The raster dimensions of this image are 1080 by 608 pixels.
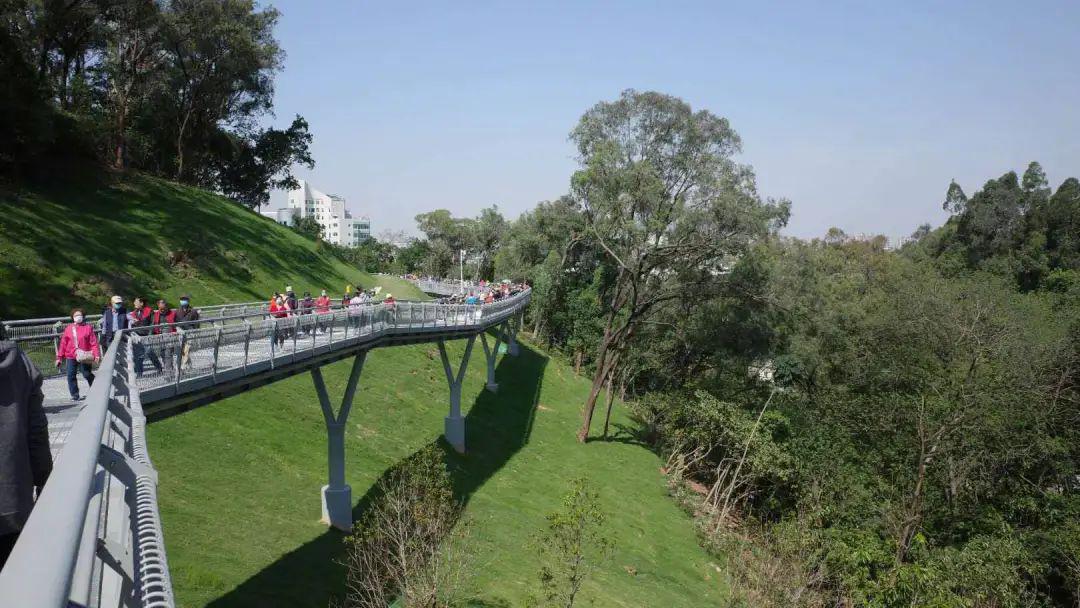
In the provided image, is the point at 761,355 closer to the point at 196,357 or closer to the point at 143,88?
the point at 196,357

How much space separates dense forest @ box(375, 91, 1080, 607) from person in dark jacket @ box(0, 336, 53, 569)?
18372 millimetres

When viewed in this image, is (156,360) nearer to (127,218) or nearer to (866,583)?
(866,583)

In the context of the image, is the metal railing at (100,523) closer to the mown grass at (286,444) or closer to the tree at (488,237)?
the mown grass at (286,444)

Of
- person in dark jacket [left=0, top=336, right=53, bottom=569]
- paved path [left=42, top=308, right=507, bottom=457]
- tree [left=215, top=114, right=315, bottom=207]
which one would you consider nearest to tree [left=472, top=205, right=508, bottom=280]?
tree [left=215, top=114, right=315, bottom=207]

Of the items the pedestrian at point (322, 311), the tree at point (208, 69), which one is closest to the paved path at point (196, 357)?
the pedestrian at point (322, 311)

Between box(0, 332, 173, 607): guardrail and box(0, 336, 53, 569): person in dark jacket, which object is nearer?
box(0, 332, 173, 607): guardrail

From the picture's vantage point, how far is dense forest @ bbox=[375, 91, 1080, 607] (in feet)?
82.7

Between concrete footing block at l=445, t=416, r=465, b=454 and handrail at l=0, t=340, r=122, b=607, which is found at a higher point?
handrail at l=0, t=340, r=122, b=607

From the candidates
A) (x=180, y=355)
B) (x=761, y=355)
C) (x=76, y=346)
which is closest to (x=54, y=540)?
(x=180, y=355)

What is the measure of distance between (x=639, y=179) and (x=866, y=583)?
1879 cm

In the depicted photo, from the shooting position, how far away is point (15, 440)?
380 cm

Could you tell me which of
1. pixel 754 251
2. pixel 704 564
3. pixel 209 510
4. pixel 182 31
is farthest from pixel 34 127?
pixel 704 564

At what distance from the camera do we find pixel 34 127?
31.7m

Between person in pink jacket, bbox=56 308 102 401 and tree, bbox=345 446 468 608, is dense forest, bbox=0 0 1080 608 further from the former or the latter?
person in pink jacket, bbox=56 308 102 401
